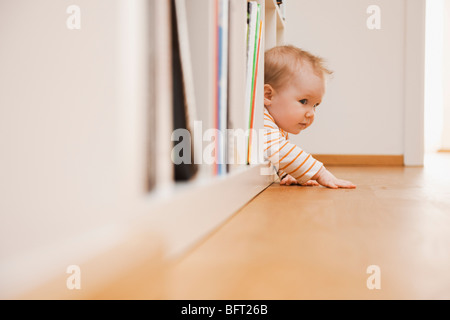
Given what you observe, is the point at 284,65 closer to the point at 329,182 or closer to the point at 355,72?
the point at 329,182

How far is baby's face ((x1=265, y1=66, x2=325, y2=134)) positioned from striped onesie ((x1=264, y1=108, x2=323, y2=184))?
0.41 ft

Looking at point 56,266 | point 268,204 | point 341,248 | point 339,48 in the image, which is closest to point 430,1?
point 339,48

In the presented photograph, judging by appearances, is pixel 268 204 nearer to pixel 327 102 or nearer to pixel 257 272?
pixel 257 272

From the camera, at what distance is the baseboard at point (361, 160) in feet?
9.04

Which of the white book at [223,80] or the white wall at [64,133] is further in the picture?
the white book at [223,80]

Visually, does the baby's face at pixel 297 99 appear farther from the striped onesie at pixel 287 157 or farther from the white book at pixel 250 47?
the white book at pixel 250 47

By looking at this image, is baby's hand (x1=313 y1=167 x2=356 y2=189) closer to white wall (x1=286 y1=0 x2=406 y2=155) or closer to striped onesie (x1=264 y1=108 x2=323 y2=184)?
striped onesie (x1=264 y1=108 x2=323 y2=184)

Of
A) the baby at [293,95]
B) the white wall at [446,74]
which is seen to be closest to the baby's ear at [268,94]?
the baby at [293,95]

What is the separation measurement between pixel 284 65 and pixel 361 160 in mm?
1485

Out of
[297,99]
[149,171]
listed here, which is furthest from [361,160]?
[149,171]

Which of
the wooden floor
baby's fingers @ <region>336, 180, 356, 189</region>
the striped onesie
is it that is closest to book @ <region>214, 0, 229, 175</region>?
the wooden floor

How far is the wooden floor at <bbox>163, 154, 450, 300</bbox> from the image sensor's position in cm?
44

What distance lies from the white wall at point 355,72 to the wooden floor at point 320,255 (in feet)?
6.14

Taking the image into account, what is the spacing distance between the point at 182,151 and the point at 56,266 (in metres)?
0.34
